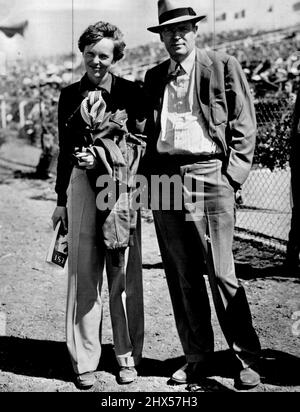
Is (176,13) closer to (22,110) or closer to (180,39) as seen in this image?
(180,39)

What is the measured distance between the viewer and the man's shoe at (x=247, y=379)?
3122 millimetres

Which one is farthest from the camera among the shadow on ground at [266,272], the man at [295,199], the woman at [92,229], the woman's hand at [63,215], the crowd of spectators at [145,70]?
the crowd of spectators at [145,70]

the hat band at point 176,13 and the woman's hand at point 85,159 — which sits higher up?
the hat band at point 176,13

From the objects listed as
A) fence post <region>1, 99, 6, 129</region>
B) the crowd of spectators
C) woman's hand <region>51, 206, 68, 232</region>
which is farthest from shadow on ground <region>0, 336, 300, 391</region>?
fence post <region>1, 99, 6, 129</region>

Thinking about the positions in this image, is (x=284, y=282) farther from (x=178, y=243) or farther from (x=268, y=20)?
(x=268, y=20)

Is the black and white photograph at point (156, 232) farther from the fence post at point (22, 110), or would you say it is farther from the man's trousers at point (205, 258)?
the fence post at point (22, 110)

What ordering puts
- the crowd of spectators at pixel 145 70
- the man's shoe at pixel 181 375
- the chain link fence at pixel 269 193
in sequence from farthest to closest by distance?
the crowd of spectators at pixel 145 70 < the chain link fence at pixel 269 193 < the man's shoe at pixel 181 375

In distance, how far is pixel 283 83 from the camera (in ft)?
25.3

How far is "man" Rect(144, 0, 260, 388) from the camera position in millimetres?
2992

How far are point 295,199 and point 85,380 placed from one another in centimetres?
226

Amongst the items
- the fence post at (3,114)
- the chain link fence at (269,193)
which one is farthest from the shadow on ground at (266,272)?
the fence post at (3,114)

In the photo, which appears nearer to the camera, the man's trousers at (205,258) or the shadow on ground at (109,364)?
the man's trousers at (205,258)

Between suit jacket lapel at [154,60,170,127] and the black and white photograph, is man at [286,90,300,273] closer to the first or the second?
the black and white photograph

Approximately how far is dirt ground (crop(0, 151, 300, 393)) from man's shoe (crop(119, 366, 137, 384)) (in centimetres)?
3
